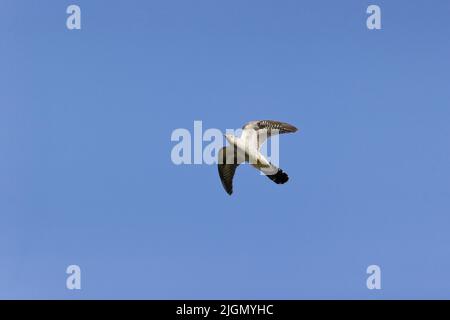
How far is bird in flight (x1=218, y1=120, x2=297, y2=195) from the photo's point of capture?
31.8 metres

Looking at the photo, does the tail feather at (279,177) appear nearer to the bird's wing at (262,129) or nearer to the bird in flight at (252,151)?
the bird in flight at (252,151)

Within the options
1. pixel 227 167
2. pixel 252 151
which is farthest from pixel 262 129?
pixel 227 167

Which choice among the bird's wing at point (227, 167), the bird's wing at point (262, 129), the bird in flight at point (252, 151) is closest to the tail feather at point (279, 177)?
the bird in flight at point (252, 151)

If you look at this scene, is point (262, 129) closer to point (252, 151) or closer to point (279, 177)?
point (252, 151)

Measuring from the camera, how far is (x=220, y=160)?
33.1 m

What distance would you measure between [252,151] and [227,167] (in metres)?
1.84

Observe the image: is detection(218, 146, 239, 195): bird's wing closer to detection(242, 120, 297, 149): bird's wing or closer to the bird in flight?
the bird in flight

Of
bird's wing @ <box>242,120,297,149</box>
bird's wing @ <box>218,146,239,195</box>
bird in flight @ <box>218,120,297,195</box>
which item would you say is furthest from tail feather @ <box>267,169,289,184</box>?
bird's wing @ <box>218,146,239,195</box>

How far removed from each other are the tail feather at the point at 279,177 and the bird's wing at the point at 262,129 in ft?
3.97

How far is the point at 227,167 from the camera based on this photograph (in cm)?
3322

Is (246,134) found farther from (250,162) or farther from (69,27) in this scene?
(69,27)
